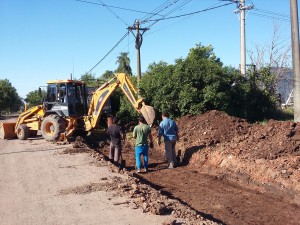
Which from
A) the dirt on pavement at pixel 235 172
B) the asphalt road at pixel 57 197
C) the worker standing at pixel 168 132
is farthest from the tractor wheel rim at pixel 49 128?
the worker standing at pixel 168 132

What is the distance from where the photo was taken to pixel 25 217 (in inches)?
246

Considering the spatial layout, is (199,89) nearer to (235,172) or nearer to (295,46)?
(295,46)

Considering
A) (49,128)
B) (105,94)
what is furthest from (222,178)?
(49,128)

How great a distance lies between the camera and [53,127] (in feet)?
55.5

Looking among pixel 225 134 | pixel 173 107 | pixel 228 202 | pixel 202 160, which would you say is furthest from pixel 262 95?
pixel 228 202

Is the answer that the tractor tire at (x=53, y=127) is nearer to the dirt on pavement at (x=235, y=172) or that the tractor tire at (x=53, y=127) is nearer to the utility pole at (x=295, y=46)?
the dirt on pavement at (x=235, y=172)

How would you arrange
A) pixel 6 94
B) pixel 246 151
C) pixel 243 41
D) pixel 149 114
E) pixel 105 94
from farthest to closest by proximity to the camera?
pixel 6 94, pixel 243 41, pixel 105 94, pixel 149 114, pixel 246 151

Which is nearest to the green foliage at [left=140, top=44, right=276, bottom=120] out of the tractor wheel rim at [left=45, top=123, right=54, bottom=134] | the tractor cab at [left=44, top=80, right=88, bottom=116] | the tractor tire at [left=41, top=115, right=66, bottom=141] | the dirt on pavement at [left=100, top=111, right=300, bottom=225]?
the dirt on pavement at [left=100, top=111, right=300, bottom=225]

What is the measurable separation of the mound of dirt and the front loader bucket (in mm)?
10549

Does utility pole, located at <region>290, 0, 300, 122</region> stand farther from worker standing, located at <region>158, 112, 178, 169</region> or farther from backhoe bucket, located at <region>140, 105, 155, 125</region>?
backhoe bucket, located at <region>140, 105, 155, 125</region>

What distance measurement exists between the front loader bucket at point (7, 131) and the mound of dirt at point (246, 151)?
34.6 ft

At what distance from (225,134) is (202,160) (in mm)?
1503

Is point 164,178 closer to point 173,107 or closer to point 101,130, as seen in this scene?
point 173,107

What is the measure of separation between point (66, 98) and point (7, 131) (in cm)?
515
